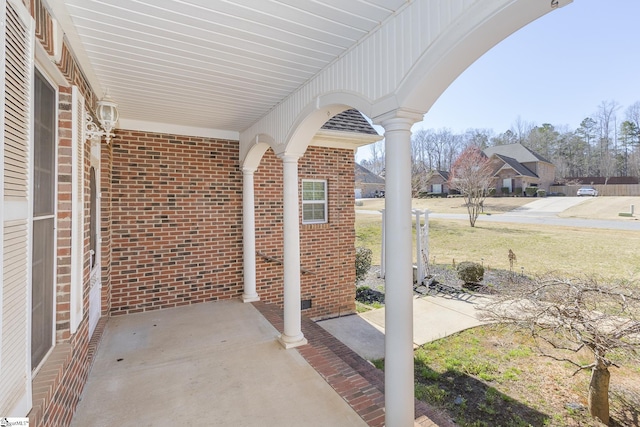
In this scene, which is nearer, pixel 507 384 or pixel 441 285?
pixel 507 384

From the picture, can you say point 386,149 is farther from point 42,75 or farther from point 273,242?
point 273,242

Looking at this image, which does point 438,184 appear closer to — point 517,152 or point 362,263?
point 517,152

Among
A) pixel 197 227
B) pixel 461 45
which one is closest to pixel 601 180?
pixel 197 227

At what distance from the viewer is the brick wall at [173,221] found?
5414mm

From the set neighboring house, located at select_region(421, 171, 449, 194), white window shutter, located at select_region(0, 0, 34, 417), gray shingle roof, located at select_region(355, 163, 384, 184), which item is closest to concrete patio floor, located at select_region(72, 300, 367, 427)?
white window shutter, located at select_region(0, 0, 34, 417)

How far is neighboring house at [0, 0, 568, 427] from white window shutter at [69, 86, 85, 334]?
0.07 feet

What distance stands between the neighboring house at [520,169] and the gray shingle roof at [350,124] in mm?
27629

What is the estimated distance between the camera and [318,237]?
7086 millimetres

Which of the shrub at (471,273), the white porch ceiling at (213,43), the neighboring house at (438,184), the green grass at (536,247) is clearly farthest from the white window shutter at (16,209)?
the neighboring house at (438,184)

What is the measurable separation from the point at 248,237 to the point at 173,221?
1.40 metres

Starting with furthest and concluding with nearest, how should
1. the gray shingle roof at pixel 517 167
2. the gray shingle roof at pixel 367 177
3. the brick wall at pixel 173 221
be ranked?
the gray shingle roof at pixel 367 177
the gray shingle roof at pixel 517 167
the brick wall at pixel 173 221

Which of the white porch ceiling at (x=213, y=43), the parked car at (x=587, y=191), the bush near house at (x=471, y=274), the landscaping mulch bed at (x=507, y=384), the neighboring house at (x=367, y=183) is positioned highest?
the neighboring house at (x=367, y=183)

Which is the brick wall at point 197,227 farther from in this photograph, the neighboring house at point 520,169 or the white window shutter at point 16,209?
the neighboring house at point 520,169

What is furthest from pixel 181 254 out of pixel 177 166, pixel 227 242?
pixel 177 166
